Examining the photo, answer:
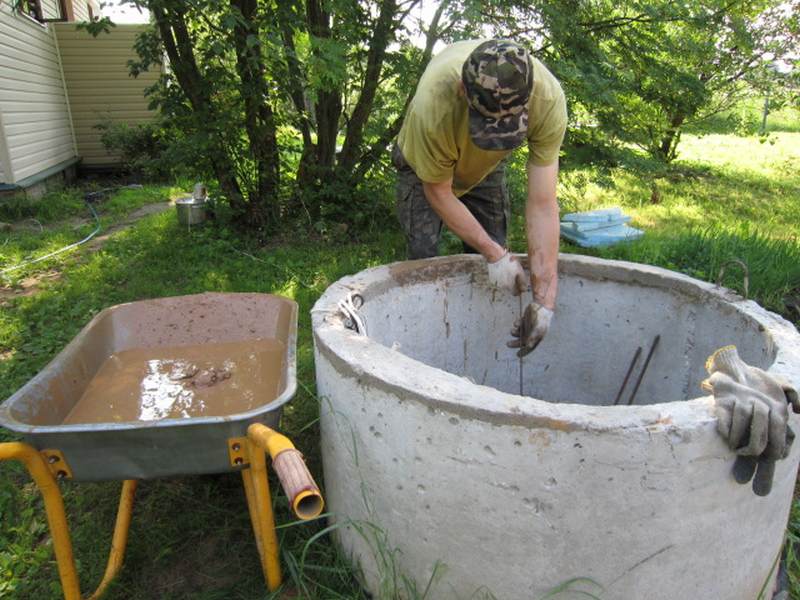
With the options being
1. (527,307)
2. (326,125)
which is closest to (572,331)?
(527,307)

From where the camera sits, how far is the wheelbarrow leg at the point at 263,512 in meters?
1.65

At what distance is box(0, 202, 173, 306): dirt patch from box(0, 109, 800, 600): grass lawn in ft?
0.28

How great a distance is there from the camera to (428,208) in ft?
9.11

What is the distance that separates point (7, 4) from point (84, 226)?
344 centimetres

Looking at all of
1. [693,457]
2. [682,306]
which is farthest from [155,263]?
[693,457]

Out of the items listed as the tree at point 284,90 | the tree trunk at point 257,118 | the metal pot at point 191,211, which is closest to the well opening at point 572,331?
the tree at point 284,90

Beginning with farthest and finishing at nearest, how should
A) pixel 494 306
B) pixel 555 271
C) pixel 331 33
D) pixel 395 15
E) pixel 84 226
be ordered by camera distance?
pixel 84 226, pixel 395 15, pixel 331 33, pixel 494 306, pixel 555 271

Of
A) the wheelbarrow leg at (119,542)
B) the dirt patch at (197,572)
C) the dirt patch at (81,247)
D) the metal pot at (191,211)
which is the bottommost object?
the dirt patch at (197,572)

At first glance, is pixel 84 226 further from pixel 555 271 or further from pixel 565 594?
pixel 565 594

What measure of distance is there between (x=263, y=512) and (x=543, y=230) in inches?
57.4

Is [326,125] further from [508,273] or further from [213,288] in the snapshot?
[508,273]

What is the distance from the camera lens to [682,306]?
7.93 ft

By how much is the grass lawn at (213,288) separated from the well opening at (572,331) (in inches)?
24.2

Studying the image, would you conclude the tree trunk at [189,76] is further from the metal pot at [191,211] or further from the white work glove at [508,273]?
the white work glove at [508,273]
